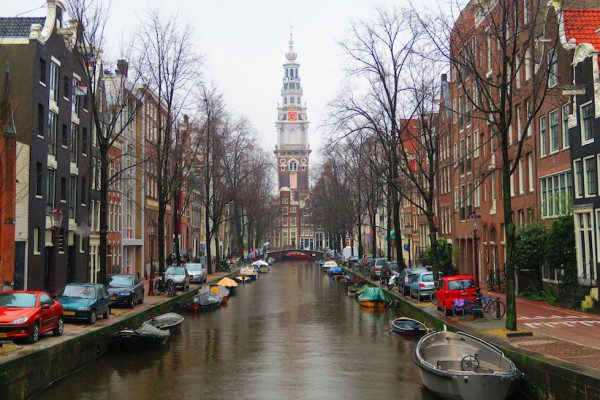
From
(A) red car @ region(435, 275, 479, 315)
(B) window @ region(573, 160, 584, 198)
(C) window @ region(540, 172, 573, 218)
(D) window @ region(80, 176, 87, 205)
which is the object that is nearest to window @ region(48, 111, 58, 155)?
(D) window @ region(80, 176, 87, 205)

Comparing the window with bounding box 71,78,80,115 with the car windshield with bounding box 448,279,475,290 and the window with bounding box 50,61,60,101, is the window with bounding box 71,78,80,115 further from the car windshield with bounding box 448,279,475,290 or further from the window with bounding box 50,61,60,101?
the car windshield with bounding box 448,279,475,290

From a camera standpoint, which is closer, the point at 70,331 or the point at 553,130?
the point at 70,331

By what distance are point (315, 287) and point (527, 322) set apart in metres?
36.7

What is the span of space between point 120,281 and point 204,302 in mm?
7660

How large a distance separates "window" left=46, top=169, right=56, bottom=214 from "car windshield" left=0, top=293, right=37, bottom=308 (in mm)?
18285

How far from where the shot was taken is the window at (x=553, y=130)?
33062 mm

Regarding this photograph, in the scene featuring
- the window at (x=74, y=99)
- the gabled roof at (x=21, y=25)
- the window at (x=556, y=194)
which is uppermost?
the gabled roof at (x=21, y=25)

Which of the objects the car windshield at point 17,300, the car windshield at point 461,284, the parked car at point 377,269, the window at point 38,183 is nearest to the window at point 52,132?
the window at point 38,183

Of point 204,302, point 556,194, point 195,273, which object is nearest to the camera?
point 556,194

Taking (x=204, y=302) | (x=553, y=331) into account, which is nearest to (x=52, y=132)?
(x=204, y=302)

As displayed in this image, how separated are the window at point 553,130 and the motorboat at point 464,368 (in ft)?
58.4

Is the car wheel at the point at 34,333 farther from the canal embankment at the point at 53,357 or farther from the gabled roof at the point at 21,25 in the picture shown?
the gabled roof at the point at 21,25

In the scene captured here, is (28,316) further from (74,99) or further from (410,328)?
(74,99)

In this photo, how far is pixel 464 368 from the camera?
54.9 feet
